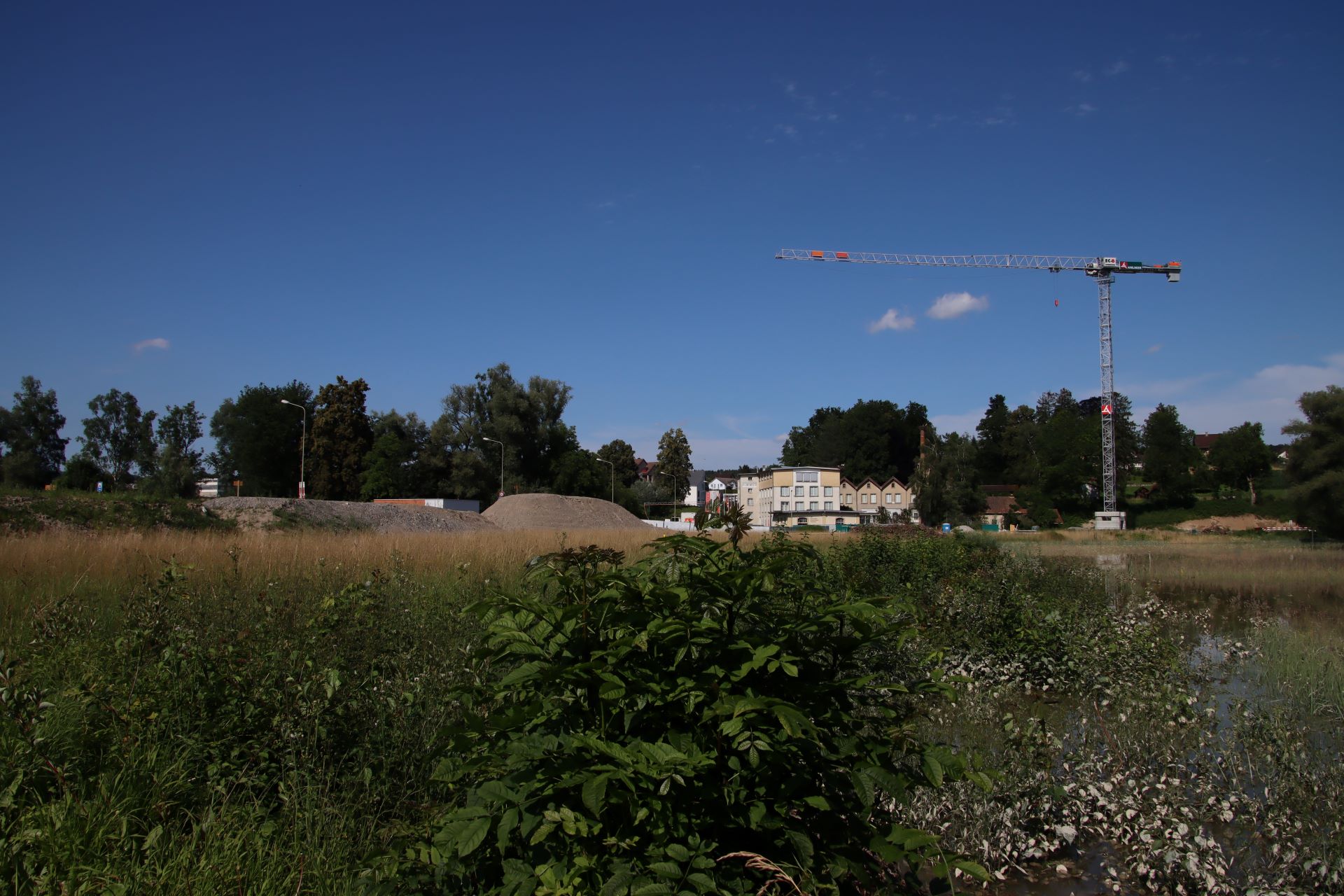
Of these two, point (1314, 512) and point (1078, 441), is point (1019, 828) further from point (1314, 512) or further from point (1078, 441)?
point (1078, 441)

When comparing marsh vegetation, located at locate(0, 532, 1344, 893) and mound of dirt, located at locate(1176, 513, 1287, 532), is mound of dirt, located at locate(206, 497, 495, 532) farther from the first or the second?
mound of dirt, located at locate(1176, 513, 1287, 532)

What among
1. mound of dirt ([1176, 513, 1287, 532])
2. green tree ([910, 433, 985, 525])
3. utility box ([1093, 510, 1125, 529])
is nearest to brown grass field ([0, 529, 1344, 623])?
green tree ([910, 433, 985, 525])

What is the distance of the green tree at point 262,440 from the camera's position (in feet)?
209

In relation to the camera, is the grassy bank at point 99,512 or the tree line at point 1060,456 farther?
the tree line at point 1060,456

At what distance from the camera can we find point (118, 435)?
86312 mm

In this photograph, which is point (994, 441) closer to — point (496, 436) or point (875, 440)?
point (875, 440)

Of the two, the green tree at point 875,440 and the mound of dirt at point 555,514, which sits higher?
the green tree at point 875,440

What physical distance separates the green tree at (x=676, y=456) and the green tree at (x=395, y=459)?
35190 mm

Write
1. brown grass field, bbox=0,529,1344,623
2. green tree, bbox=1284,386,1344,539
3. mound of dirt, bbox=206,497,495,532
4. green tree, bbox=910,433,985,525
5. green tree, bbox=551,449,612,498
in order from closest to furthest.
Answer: brown grass field, bbox=0,529,1344,623
mound of dirt, bbox=206,497,495,532
green tree, bbox=1284,386,1344,539
green tree, bbox=910,433,985,525
green tree, bbox=551,449,612,498

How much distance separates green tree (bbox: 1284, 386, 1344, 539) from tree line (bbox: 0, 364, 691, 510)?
139 ft

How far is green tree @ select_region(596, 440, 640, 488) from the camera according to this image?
92.5 m

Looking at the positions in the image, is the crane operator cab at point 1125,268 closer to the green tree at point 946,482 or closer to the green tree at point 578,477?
the green tree at point 946,482

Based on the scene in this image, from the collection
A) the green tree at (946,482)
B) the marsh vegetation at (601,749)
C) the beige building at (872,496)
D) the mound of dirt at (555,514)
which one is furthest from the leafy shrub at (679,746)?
the beige building at (872,496)

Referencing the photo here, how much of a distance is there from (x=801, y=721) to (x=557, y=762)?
72 cm
